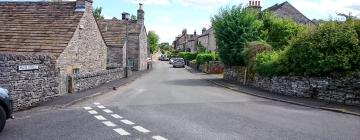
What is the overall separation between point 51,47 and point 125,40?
26277 mm

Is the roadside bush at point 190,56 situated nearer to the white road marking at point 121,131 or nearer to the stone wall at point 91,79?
the stone wall at point 91,79

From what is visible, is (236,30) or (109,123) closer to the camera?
(109,123)

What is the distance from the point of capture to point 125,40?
166ft

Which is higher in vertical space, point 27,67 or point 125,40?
point 125,40

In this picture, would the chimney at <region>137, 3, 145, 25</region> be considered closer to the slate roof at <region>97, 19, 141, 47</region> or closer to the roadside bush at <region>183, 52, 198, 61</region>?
the slate roof at <region>97, 19, 141, 47</region>

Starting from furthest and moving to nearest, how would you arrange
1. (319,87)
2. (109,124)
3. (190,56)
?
1. (190,56)
2. (319,87)
3. (109,124)

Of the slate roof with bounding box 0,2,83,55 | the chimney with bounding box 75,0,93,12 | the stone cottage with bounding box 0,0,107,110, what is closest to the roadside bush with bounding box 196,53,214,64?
the stone cottage with bounding box 0,0,107,110

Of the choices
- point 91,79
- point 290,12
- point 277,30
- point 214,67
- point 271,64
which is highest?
point 290,12

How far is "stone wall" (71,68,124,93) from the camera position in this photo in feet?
77.0

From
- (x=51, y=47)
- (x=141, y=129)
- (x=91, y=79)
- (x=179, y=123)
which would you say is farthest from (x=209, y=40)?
(x=141, y=129)

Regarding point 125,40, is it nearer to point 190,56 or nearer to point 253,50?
point 253,50

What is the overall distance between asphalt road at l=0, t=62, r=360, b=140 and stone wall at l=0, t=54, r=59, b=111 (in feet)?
3.38

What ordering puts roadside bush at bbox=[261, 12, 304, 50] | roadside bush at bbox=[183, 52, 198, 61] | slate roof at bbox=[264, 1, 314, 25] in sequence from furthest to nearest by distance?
roadside bush at bbox=[183, 52, 198, 61], slate roof at bbox=[264, 1, 314, 25], roadside bush at bbox=[261, 12, 304, 50]

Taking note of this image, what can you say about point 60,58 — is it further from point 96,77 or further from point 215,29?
point 215,29
